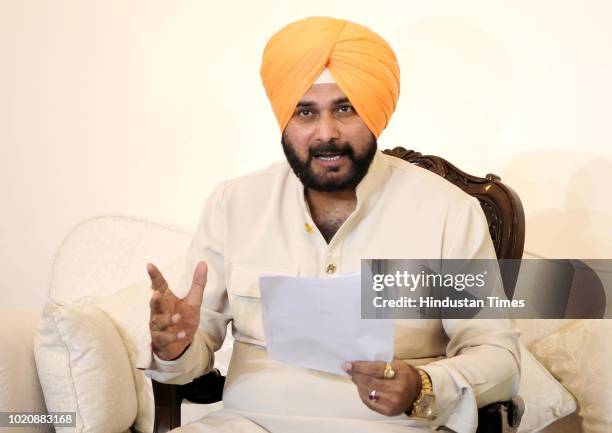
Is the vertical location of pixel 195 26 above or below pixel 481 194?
above

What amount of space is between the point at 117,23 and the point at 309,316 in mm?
1949

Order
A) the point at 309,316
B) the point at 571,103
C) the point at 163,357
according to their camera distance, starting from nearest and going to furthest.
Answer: the point at 309,316 → the point at 163,357 → the point at 571,103

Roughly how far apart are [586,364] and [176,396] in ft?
3.45

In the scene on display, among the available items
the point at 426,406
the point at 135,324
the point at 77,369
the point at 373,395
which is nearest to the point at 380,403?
the point at 373,395

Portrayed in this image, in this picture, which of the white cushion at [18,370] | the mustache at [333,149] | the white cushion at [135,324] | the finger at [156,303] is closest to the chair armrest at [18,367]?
the white cushion at [18,370]

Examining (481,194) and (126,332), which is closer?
(481,194)

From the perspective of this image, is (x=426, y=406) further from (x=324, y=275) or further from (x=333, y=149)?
(x=333, y=149)

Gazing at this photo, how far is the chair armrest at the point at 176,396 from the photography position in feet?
6.39

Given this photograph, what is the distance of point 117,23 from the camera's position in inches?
125

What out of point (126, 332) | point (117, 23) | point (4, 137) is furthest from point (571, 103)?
point (4, 137)

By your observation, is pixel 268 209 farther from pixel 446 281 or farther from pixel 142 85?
pixel 142 85

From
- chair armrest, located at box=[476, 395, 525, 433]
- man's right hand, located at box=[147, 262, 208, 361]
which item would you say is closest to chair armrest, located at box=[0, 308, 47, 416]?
man's right hand, located at box=[147, 262, 208, 361]

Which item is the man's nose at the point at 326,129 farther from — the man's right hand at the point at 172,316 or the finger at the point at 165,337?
the finger at the point at 165,337
